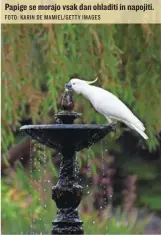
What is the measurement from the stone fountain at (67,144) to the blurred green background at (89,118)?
878mm

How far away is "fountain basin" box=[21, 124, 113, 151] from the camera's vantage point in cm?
370

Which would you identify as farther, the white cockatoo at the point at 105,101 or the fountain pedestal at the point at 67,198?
the white cockatoo at the point at 105,101

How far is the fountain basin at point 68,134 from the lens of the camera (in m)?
3.70

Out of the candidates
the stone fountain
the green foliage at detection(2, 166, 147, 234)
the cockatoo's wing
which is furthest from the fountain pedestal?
the green foliage at detection(2, 166, 147, 234)

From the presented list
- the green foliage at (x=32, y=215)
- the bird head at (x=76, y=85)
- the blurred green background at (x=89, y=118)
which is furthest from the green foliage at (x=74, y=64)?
the bird head at (x=76, y=85)

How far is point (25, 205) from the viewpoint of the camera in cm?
536

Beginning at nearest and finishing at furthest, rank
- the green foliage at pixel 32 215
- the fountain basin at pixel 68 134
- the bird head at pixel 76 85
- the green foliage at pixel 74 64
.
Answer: the fountain basin at pixel 68 134 < the bird head at pixel 76 85 < the green foliage at pixel 74 64 < the green foliage at pixel 32 215

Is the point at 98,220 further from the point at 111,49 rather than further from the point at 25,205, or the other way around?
the point at 111,49

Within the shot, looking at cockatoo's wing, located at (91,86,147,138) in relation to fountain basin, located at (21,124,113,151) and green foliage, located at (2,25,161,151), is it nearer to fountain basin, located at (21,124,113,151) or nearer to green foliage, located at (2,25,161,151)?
fountain basin, located at (21,124,113,151)

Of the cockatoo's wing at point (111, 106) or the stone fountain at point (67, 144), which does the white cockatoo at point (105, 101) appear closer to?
the cockatoo's wing at point (111, 106)

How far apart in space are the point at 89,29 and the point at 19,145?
121 cm

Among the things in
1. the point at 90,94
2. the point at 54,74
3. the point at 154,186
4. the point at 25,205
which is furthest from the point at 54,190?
the point at 154,186

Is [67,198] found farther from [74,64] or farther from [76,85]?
[74,64]

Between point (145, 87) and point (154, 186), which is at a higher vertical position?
point (145, 87)
